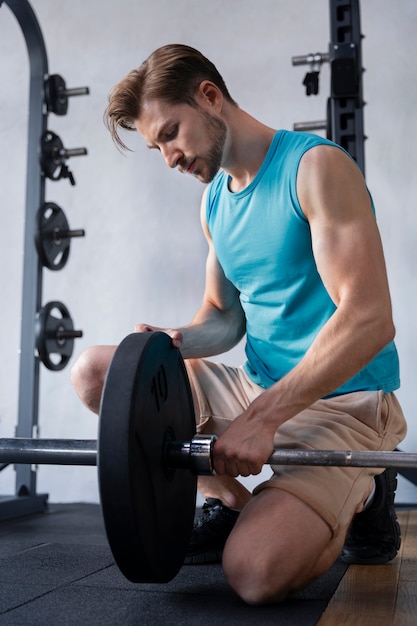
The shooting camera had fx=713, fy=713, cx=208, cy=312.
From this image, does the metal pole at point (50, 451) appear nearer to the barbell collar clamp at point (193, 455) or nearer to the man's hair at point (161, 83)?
the barbell collar clamp at point (193, 455)

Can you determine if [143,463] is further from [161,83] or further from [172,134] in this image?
[161,83]

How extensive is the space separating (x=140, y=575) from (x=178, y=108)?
104cm

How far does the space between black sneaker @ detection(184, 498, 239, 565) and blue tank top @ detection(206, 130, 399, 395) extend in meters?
0.35

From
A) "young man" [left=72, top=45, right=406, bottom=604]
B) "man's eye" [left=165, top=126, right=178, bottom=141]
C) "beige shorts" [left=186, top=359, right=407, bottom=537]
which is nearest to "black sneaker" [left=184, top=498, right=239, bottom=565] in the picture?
"young man" [left=72, top=45, right=406, bottom=604]

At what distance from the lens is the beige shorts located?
1.45 meters

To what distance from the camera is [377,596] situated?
1.40 metres

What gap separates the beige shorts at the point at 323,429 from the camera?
4.75ft

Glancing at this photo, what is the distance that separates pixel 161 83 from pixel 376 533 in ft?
3.93

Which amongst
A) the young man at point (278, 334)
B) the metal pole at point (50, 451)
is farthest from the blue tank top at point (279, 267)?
the metal pole at point (50, 451)

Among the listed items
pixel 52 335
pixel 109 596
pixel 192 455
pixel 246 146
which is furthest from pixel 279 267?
pixel 52 335

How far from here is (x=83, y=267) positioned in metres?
3.24

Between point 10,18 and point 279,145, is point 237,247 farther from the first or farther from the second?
→ point 10,18

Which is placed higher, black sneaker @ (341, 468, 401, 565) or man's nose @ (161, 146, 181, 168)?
man's nose @ (161, 146, 181, 168)

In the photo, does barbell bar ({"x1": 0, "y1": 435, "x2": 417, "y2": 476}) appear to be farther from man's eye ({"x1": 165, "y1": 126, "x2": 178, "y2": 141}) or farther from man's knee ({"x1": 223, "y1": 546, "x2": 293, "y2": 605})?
man's eye ({"x1": 165, "y1": 126, "x2": 178, "y2": 141})
